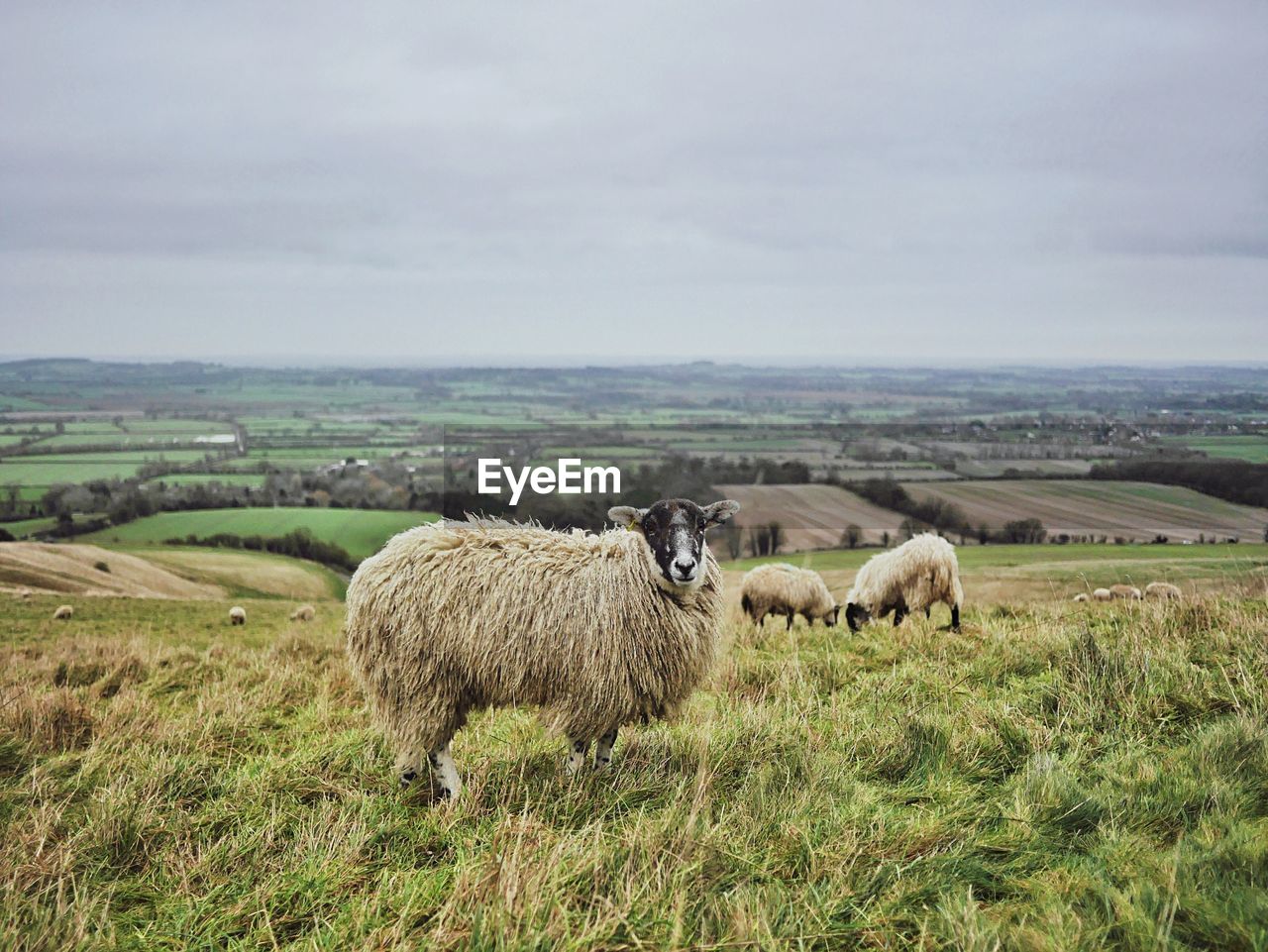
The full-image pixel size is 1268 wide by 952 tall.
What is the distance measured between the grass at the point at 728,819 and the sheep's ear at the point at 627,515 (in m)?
1.74

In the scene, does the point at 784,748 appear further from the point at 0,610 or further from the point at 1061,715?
the point at 0,610

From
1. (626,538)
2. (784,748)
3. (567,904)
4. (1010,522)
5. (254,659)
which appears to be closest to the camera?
(567,904)

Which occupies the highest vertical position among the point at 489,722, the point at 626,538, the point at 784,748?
the point at 626,538

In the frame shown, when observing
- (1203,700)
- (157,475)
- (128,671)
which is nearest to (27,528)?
(157,475)

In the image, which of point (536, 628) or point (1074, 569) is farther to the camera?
point (1074, 569)

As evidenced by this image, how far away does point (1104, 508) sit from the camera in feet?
79.9

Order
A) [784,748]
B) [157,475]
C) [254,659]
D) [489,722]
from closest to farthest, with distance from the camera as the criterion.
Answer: [784,748]
[489,722]
[254,659]
[157,475]

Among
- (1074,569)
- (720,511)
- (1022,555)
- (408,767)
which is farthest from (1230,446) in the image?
(408,767)

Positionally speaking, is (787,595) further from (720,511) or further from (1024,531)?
(1024,531)

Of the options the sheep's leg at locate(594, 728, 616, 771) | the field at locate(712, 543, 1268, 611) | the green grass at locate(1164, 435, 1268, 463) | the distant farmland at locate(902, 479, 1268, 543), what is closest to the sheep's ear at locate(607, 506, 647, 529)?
the sheep's leg at locate(594, 728, 616, 771)

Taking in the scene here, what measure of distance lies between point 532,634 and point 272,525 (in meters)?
44.7

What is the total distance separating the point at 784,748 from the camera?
215 inches

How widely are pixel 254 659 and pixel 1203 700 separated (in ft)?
35.9

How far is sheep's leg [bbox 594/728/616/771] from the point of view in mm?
5512
